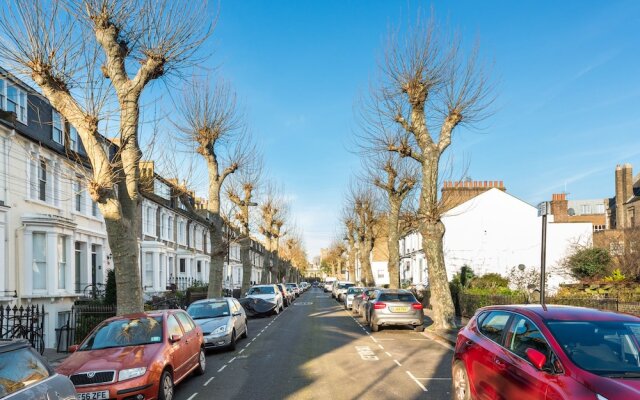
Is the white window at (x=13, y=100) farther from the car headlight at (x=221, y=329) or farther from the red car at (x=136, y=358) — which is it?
the red car at (x=136, y=358)

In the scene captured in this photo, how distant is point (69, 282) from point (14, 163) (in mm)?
5564

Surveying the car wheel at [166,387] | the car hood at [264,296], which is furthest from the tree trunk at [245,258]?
the car wheel at [166,387]

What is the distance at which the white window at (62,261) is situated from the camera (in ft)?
70.0

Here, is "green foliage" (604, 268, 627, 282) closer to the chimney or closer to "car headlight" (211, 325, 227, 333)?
"car headlight" (211, 325, 227, 333)

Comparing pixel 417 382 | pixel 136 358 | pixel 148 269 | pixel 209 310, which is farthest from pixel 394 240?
pixel 136 358

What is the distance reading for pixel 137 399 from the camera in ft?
25.8

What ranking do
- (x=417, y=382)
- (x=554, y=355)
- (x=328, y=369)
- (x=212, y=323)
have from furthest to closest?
(x=212, y=323) < (x=328, y=369) < (x=417, y=382) < (x=554, y=355)

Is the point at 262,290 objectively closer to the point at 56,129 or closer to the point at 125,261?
the point at 56,129

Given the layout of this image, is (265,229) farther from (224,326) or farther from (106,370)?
(106,370)

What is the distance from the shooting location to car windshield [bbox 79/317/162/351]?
9.36 meters

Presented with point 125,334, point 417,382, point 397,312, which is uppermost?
point 125,334

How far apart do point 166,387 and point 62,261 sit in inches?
594

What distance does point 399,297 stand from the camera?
19.2 m

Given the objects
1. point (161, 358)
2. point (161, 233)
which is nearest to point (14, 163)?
point (161, 358)
